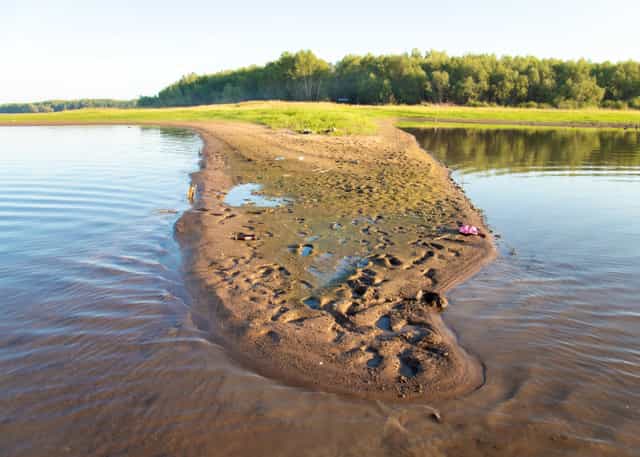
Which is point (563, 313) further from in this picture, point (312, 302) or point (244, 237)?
point (244, 237)

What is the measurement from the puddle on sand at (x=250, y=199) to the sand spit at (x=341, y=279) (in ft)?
1.02

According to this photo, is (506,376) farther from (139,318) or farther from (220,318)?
(139,318)

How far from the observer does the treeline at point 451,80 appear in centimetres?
7944

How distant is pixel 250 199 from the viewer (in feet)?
40.4

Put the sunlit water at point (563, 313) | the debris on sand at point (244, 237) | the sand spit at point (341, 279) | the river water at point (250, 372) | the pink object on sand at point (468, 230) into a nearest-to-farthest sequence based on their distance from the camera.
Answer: the river water at point (250, 372), the sunlit water at point (563, 313), the sand spit at point (341, 279), the debris on sand at point (244, 237), the pink object on sand at point (468, 230)

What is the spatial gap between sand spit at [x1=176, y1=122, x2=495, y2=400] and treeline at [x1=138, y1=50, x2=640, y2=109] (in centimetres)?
8176

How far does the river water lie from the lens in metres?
3.61

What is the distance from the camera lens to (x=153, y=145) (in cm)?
2891

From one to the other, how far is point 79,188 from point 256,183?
6.02 meters

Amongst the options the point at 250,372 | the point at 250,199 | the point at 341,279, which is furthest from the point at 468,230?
the point at 250,199

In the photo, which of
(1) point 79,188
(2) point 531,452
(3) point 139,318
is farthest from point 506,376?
(1) point 79,188

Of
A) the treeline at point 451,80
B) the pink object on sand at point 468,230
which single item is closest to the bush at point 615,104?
the treeline at point 451,80

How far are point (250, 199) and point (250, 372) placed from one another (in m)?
8.23

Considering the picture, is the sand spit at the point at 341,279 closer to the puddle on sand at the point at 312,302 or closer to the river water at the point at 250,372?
the puddle on sand at the point at 312,302
